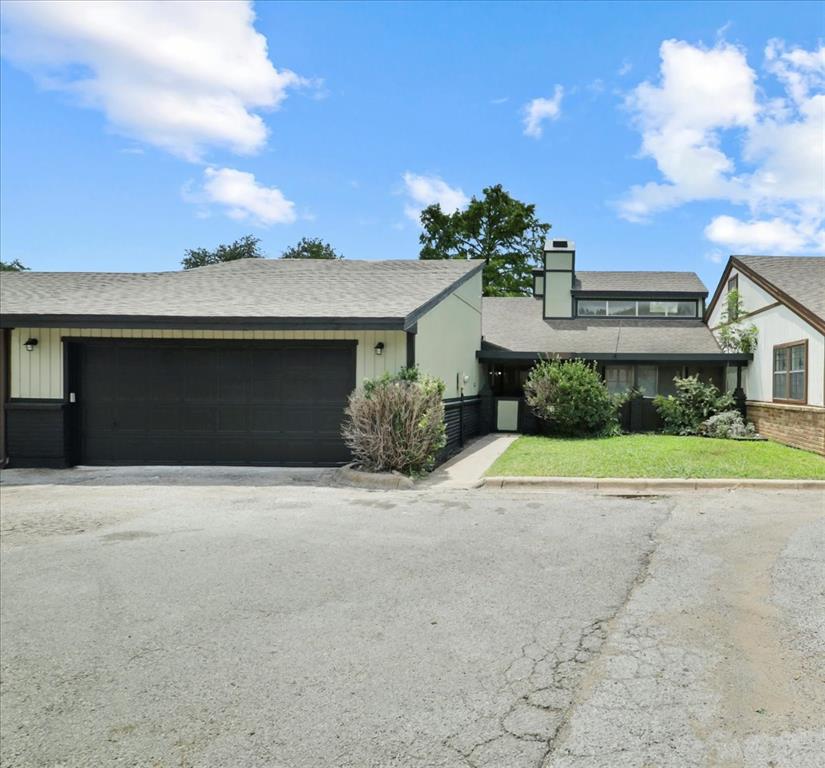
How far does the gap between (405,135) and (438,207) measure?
2038 centimetres

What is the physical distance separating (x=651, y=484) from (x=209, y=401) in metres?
8.19

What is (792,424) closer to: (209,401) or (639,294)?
(639,294)

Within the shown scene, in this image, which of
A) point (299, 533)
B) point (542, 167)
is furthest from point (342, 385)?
point (542, 167)

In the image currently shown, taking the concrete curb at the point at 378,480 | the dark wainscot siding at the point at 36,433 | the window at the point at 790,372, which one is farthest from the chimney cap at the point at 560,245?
the dark wainscot siding at the point at 36,433

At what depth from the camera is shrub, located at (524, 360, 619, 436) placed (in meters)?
14.3

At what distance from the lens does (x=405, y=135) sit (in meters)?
17.5

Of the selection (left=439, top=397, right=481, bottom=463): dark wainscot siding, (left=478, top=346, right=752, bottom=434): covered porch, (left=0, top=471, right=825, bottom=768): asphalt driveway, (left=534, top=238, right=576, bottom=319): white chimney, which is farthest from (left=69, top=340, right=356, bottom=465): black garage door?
(left=534, top=238, right=576, bottom=319): white chimney

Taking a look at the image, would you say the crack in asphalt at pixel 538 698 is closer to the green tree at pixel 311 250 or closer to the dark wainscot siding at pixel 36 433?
the dark wainscot siding at pixel 36 433

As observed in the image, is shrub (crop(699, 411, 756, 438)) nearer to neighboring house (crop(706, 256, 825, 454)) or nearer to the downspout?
neighboring house (crop(706, 256, 825, 454))

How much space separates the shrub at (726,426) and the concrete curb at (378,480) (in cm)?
986

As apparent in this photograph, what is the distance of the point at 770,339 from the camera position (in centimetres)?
1414

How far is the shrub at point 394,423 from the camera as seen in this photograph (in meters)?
9.18

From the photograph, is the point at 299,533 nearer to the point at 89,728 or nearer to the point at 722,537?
the point at 89,728

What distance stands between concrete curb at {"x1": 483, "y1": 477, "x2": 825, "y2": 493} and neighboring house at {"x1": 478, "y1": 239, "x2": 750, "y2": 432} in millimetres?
7255
